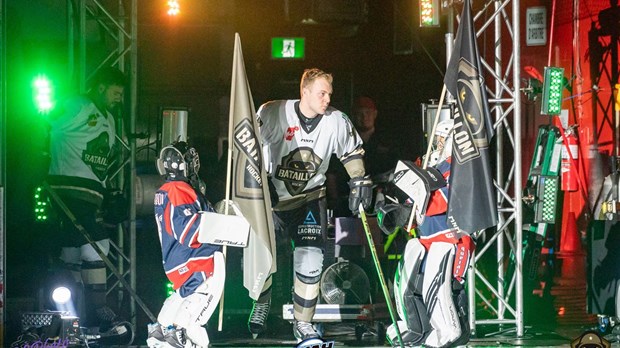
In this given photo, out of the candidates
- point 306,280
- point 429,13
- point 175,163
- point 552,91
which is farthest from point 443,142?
point 429,13

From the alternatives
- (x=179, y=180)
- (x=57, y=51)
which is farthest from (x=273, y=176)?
(x=57, y=51)

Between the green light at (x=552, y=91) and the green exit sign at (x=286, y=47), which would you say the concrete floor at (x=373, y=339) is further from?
the green exit sign at (x=286, y=47)

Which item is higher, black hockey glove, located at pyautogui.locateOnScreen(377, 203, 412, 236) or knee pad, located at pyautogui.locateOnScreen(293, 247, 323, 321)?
black hockey glove, located at pyautogui.locateOnScreen(377, 203, 412, 236)

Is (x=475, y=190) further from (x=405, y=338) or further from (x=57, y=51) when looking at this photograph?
(x=57, y=51)

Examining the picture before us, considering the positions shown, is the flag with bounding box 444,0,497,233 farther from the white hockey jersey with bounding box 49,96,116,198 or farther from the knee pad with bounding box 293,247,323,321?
the white hockey jersey with bounding box 49,96,116,198

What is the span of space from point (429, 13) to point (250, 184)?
3183 mm

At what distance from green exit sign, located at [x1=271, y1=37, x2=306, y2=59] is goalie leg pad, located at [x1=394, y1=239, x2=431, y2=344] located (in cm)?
674

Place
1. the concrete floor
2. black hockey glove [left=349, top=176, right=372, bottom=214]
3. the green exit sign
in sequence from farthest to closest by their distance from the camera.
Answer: the green exit sign
the concrete floor
black hockey glove [left=349, top=176, right=372, bottom=214]

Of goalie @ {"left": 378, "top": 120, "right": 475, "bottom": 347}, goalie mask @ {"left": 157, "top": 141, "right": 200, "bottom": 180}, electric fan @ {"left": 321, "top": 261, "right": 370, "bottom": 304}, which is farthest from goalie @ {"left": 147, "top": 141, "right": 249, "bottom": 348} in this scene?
electric fan @ {"left": 321, "top": 261, "right": 370, "bottom": 304}

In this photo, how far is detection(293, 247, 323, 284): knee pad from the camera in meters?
9.33

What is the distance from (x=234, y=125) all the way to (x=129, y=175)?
1.89m

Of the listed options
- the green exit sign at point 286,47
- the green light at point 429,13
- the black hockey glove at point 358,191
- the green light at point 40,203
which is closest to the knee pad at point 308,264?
the black hockey glove at point 358,191

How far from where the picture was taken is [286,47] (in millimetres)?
15172

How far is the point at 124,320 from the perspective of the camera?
1022 cm
